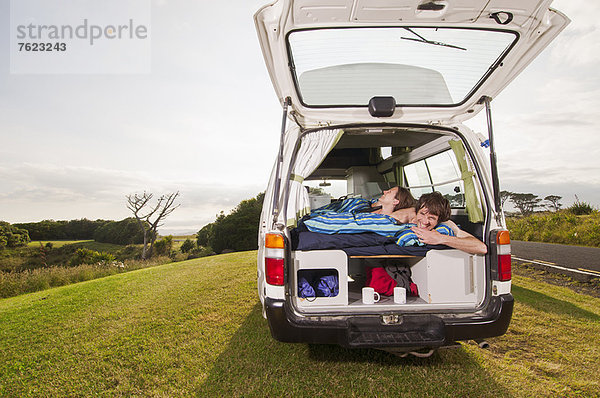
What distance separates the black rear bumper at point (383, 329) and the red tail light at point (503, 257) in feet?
0.50

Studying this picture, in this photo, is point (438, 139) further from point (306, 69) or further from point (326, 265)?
point (326, 265)

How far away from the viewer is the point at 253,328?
3.79m

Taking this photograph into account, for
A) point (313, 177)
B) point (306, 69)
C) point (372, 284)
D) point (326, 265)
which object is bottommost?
point (372, 284)

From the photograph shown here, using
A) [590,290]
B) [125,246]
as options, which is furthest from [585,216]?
[125,246]

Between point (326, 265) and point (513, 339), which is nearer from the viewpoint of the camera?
point (326, 265)

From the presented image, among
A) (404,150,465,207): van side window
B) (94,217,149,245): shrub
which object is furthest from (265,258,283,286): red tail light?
(94,217,149,245): shrub

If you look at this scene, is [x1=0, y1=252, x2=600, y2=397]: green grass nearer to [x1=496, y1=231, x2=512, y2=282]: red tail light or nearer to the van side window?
[x1=496, y1=231, x2=512, y2=282]: red tail light

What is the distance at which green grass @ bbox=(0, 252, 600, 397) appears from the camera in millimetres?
2482

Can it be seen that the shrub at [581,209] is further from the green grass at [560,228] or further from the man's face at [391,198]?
the man's face at [391,198]

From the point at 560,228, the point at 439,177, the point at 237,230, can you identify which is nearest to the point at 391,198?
the point at 439,177

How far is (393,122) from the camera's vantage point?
2705 millimetres

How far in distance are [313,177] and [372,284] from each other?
6.92ft

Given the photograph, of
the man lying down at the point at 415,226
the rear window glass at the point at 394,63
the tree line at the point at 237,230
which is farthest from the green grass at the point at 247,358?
the tree line at the point at 237,230

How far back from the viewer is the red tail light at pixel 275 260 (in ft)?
7.18
